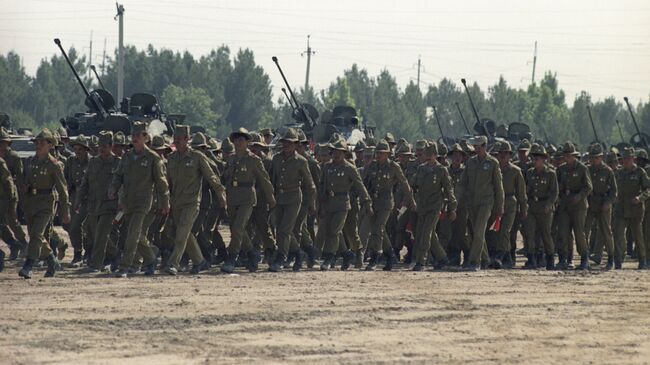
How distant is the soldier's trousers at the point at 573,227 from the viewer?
2114 cm

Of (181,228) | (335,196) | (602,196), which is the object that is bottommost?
(181,228)

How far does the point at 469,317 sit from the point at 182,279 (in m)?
4.59

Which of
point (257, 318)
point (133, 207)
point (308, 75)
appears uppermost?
point (308, 75)

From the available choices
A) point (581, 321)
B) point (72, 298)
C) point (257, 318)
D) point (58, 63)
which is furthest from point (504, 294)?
point (58, 63)

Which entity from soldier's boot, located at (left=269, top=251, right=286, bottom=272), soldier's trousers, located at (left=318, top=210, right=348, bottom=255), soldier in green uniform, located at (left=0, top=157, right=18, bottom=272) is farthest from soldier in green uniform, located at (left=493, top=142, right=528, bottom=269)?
soldier in green uniform, located at (left=0, top=157, right=18, bottom=272)

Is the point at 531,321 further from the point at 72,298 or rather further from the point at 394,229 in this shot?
the point at 394,229

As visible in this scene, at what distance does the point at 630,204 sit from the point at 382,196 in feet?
14.9

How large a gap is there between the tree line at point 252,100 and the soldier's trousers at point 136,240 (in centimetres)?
8248

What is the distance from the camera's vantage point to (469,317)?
574 inches

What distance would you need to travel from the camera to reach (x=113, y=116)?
32344 millimetres

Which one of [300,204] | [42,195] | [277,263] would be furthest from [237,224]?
[42,195]

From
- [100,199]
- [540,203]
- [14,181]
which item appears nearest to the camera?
[100,199]

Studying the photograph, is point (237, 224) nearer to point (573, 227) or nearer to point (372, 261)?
point (372, 261)

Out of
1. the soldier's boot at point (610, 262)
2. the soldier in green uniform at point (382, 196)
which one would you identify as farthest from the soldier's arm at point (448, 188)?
the soldier's boot at point (610, 262)
